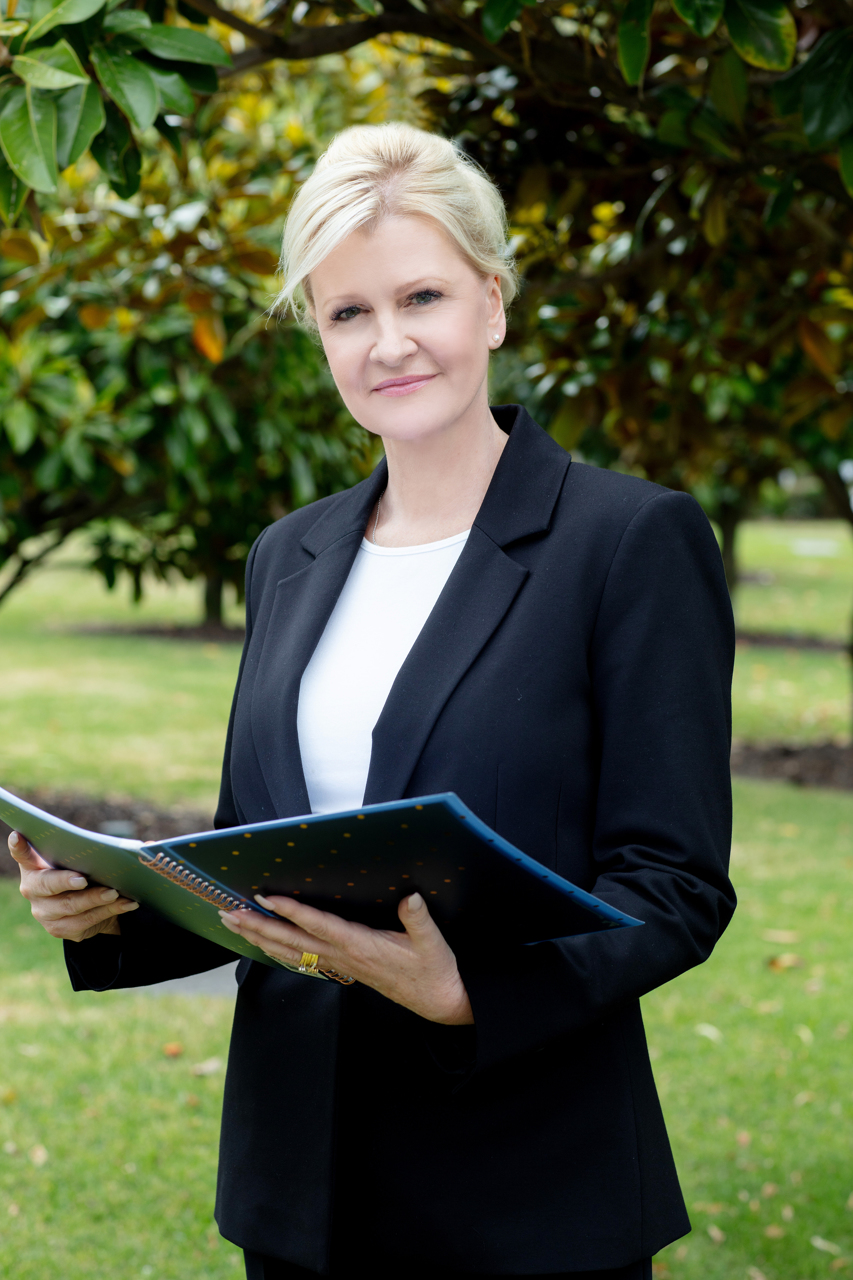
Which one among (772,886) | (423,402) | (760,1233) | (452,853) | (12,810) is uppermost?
(423,402)

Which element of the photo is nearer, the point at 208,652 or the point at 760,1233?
the point at 760,1233

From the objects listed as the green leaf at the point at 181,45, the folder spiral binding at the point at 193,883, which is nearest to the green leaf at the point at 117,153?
the green leaf at the point at 181,45

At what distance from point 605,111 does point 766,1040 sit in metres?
3.61

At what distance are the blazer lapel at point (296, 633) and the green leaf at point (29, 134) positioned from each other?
26.7 inches

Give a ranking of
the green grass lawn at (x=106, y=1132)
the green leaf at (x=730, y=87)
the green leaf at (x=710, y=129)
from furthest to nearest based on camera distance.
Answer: the green grass lawn at (x=106, y=1132) → the green leaf at (x=710, y=129) → the green leaf at (x=730, y=87)

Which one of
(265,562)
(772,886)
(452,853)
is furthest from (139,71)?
(772,886)

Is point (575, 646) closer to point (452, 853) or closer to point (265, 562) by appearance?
point (452, 853)

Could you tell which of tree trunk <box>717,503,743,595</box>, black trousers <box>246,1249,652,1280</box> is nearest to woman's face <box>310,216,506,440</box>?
black trousers <box>246,1249,652,1280</box>

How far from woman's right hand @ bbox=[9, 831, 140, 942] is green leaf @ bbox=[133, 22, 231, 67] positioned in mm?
1311

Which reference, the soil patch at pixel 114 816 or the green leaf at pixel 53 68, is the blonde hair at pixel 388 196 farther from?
the soil patch at pixel 114 816

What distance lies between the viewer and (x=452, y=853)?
1242mm

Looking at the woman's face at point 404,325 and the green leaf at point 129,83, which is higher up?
the green leaf at point 129,83

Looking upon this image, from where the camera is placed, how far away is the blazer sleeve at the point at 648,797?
1.44 m

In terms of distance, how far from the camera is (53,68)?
1.95 m
